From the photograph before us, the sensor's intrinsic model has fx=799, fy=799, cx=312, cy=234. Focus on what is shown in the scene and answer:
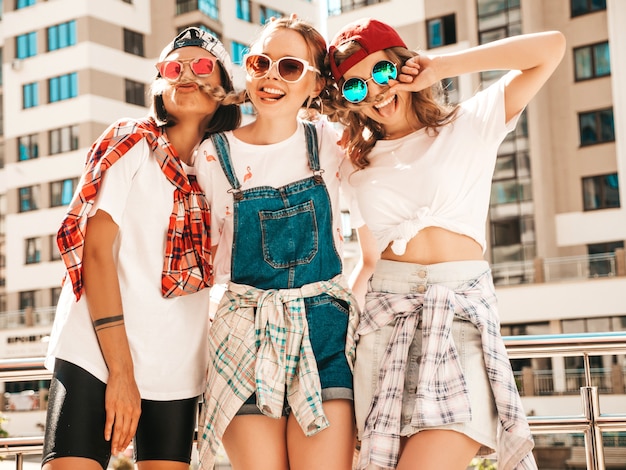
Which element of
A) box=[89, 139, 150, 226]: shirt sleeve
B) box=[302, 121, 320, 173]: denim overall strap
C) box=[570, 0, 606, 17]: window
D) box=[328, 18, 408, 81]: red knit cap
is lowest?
box=[89, 139, 150, 226]: shirt sleeve

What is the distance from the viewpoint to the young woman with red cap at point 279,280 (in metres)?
1.92

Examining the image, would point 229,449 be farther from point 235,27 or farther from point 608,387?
point 235,27

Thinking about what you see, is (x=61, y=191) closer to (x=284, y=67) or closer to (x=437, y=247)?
(x=284, y=67)

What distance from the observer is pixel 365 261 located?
2383 millimetres

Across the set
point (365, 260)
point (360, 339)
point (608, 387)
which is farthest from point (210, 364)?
point (608, 387)

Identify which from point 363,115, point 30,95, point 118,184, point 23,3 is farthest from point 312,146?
point 23,3

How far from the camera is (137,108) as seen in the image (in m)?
24.6

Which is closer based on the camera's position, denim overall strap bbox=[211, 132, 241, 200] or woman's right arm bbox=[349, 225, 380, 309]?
denim overall strap bbox=[211, 132, 241, 200]

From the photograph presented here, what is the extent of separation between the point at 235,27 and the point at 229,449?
25.3 meters

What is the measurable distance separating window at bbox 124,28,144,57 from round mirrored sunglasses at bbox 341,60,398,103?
23.8 metres

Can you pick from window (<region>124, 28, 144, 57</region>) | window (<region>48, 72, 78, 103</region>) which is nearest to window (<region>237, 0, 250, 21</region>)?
window (<region>124, 28, 144, 57</region>)

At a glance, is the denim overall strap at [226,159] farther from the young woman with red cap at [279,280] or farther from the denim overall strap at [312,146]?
the denim overall strap at [312,146]

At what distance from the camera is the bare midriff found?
2008mm

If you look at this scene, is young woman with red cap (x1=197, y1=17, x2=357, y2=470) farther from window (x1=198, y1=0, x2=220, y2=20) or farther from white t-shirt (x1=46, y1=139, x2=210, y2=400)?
window (x1=198, y1=0, x2=220, y2=20)
